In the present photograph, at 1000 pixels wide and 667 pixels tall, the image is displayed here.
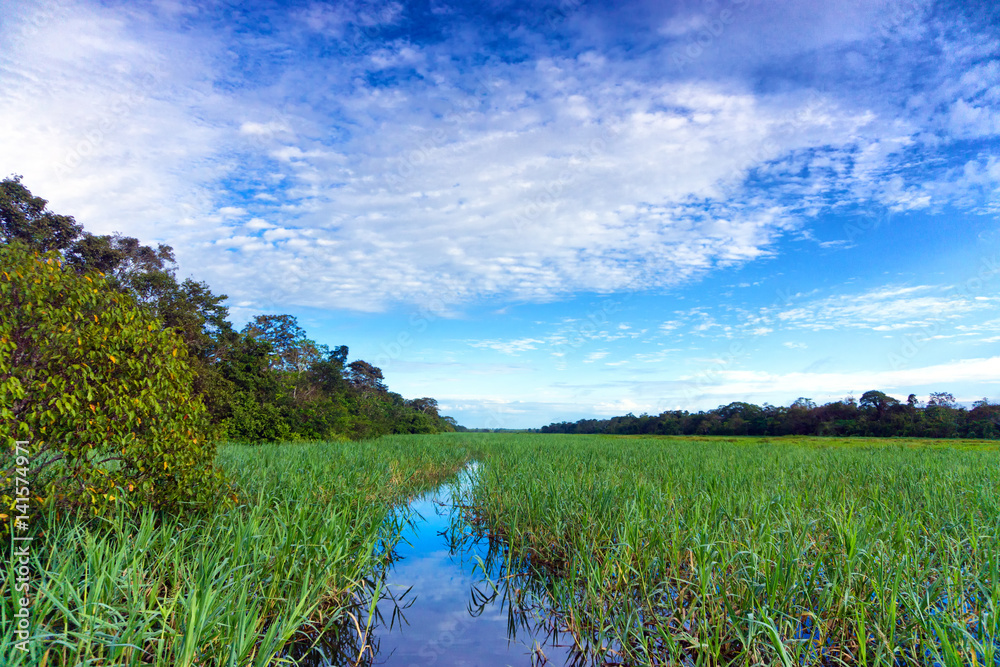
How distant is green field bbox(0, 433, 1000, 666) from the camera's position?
3.18 meters

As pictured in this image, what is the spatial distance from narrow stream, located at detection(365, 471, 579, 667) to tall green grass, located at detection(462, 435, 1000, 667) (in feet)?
1.14

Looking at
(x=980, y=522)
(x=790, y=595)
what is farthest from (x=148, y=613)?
(x=980, y=522)

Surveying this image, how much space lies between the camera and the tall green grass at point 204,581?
2896mm

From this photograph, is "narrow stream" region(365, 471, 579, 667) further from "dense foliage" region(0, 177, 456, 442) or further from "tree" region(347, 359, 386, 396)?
"tree" region(347, 359, 386, 396)

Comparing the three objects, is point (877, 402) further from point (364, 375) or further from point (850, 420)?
point (364, 375)

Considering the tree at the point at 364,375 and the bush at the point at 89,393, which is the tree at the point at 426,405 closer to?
the tree at the point at 364,375

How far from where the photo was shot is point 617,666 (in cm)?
385

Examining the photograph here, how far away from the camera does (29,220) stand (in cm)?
2103

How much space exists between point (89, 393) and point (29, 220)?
24901 mm

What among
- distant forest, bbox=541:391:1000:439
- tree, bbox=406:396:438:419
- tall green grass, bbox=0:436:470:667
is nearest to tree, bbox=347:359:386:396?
tree, bbox=406:396:438:419

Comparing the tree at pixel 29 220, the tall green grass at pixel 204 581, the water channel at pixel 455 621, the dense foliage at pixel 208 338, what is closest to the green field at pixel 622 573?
the tall green grass at pixel 204 581

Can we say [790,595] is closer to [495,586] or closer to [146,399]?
[495,586]

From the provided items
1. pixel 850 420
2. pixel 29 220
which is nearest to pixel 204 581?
pixel 29 220

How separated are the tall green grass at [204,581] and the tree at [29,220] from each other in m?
21.6
